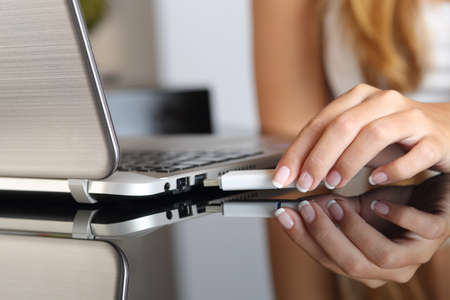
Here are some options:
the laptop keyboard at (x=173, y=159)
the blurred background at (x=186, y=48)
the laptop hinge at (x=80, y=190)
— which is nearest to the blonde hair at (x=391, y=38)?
the laptop keyboard at (x=173, y=159)

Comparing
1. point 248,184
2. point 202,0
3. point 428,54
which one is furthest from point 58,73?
point 202,0

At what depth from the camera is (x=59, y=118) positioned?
0.48m

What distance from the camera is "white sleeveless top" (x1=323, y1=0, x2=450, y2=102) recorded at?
1.42 metres

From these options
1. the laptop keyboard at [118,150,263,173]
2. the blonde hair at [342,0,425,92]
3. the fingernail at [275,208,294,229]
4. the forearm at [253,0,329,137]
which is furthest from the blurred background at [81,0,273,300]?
the fingernail at [275,208,294,229]

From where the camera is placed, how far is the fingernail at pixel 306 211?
17.2 inches

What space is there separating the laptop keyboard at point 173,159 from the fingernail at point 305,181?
4.2 inches

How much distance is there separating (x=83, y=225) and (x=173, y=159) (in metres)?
0.19

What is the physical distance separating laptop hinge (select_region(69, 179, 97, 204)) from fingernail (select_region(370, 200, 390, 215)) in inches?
9.1

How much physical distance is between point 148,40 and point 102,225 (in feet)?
7.95

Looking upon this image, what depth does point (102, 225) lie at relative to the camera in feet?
1.50

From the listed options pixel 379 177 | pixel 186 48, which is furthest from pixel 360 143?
pixel 186 48

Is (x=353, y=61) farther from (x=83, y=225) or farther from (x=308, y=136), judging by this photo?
(x=83, y=225)

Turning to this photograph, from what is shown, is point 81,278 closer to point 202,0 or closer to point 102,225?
point 102,225

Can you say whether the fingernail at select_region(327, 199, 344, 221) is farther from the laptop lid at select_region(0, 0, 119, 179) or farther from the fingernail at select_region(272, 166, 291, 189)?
the laptop lid at select_region(0, 0, 119, 179)
